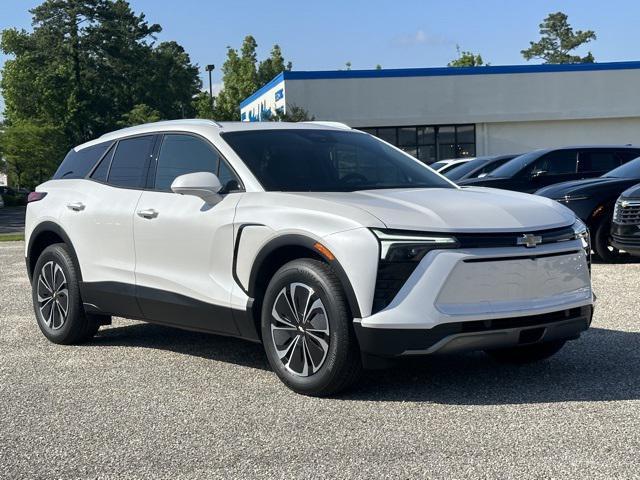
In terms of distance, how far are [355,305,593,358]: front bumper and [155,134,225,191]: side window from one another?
71.4 inches

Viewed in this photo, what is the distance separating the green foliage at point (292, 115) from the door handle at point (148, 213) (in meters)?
31.6

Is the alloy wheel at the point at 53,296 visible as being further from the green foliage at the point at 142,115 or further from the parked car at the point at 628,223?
the green foliage at the point at 142,115

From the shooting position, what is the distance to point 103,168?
272 inches

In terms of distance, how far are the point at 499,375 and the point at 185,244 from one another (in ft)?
7.14

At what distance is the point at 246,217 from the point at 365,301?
1078 mm

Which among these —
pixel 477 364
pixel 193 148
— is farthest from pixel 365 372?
pixel 193 148

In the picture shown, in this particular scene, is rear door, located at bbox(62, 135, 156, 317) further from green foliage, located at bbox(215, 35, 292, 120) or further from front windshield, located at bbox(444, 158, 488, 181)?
green foliage, located at bbox(215, 35, 292, 120)

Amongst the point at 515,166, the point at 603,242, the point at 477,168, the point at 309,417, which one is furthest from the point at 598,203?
the point at 309,417

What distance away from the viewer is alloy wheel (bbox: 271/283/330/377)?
4926 mm

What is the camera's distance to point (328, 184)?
18.5ft

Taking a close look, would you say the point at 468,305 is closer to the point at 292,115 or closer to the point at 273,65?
the point at 292,115

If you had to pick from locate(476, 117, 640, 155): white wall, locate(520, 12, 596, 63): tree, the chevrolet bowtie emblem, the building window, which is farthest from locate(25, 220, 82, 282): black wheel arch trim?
locate(520, 12, 596, 63): tree

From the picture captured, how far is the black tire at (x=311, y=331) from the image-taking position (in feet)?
15.7

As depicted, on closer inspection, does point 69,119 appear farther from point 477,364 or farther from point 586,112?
point 477,364
